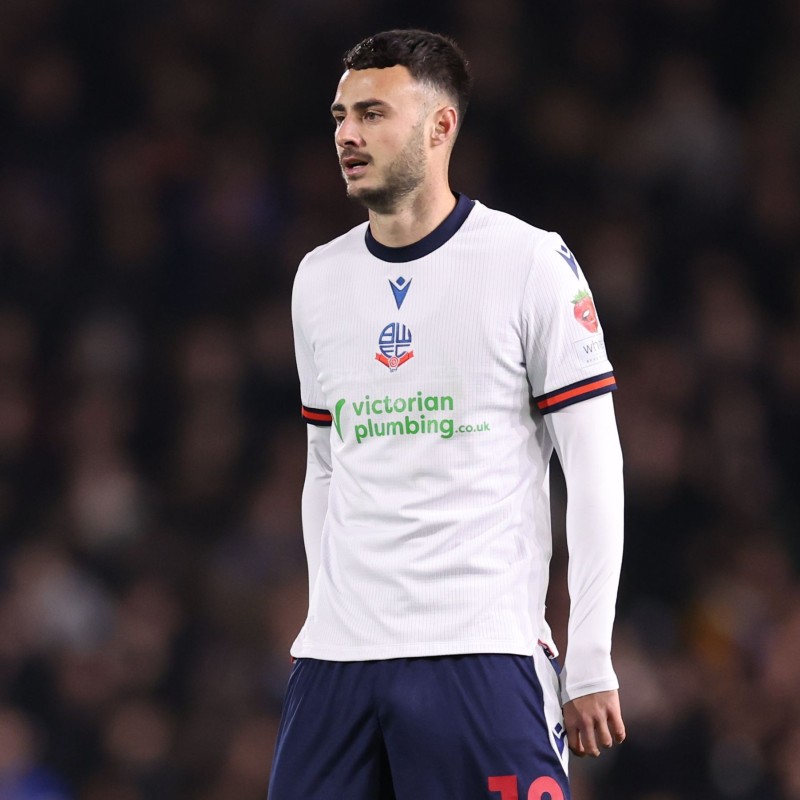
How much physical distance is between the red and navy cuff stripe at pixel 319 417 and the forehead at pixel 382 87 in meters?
0.61

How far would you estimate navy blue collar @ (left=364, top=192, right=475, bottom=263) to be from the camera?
8.71ft

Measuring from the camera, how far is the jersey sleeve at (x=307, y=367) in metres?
2.81

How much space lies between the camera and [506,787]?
7.88 feet

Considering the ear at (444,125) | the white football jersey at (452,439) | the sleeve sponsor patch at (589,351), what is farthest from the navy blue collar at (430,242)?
the sleeve sponsor patch at (589,351)

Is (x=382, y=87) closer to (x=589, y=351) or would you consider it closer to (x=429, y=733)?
(x=589, y=351)

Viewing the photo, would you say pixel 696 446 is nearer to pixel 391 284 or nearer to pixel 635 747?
pixel 635 747

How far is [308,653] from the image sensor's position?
2.60 meters

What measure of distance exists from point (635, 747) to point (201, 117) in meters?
3.62

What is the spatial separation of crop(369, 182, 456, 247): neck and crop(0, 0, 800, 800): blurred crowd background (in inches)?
115

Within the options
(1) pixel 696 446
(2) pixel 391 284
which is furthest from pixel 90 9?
(2) pixel 391 284

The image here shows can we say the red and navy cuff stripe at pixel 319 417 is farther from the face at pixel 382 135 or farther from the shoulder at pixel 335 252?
the face at pixel 382 135

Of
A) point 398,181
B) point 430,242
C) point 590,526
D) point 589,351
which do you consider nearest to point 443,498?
point 590,526

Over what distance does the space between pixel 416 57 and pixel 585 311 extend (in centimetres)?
→ 58

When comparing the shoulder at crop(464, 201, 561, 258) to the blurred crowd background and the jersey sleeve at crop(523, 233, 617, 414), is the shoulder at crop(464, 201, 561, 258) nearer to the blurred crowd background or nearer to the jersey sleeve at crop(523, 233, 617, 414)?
the jersey sleeve at crop(523, 233, 617, 414)
